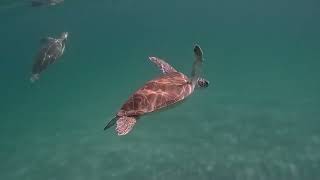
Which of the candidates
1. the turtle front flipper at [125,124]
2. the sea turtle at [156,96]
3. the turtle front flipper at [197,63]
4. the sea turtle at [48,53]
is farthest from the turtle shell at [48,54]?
the turtle front flipper at [125,124]

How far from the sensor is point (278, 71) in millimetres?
40594

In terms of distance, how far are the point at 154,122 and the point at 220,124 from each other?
12.9ft

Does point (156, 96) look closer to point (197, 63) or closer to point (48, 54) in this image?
point (197, 63)

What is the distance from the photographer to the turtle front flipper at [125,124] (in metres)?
5.25

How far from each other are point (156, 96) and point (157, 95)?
33 mm

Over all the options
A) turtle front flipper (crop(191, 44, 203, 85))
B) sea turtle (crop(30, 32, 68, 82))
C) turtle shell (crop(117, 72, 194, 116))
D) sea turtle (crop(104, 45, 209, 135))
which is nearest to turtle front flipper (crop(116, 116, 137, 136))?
sea turtle (crop(104, 45, 209, 135))

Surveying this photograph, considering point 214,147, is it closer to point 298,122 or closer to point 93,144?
point 298,122

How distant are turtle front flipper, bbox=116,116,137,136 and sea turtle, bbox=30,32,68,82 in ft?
19.2

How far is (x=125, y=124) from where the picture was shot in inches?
213

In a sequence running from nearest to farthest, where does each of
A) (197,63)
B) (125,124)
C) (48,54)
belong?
(125,124), (197,63), (48,54)

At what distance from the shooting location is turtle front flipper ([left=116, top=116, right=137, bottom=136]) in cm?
525

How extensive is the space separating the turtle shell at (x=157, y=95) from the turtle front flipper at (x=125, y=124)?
0.41 feet

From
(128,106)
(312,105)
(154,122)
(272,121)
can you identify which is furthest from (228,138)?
(128,106)

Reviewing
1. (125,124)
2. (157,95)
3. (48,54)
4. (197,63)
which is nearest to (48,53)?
(48,54)
